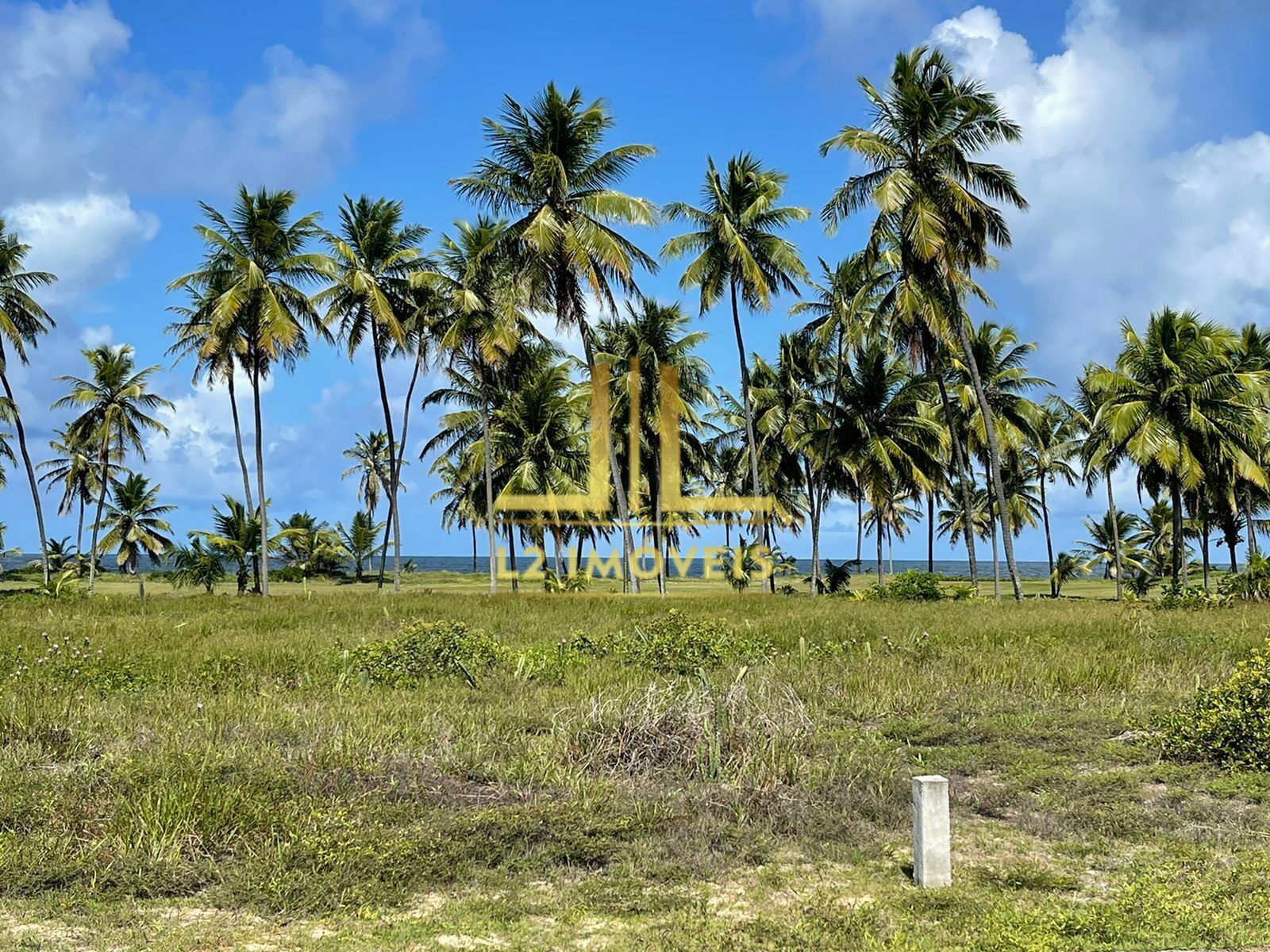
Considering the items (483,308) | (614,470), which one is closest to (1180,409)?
(614,470)

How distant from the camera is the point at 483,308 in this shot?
30672mm

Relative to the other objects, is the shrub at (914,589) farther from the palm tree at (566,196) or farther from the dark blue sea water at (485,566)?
the dark blue sea water at (485,566)

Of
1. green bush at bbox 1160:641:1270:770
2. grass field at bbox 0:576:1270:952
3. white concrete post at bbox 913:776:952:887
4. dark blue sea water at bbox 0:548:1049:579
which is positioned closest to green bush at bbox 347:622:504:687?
grass field at bbox 0:576:1270:952

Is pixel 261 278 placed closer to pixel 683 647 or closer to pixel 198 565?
pixel 198 565

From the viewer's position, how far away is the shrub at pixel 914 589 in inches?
1017

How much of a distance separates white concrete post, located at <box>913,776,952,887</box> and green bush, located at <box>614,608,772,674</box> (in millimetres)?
5896

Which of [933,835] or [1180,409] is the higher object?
[1180,409]

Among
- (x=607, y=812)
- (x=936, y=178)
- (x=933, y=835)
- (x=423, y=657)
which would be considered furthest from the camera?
(x=936, y=178)

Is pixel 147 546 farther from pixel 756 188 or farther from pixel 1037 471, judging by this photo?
pixel 1037 471

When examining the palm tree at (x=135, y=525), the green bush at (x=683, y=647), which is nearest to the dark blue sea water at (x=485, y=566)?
the palm tree at (x=135, y=525)

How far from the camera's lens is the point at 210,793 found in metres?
5.73

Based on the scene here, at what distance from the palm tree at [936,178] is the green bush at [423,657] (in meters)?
17.8

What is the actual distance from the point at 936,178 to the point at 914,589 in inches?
427

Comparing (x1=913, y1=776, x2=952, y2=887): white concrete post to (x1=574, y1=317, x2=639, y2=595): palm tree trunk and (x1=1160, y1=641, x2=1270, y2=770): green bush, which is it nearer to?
(x1=1160, y1=641, x2=1270, y2=770): green bush
